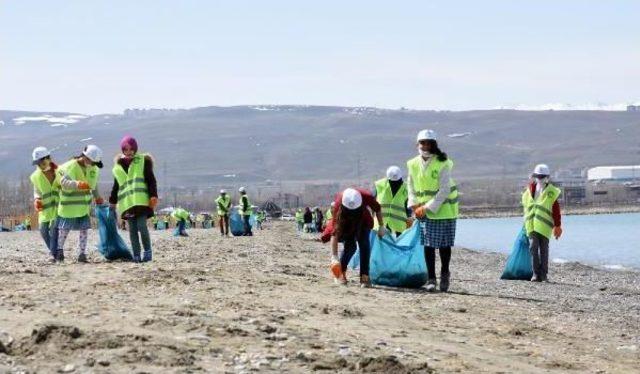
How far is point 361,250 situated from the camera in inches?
567

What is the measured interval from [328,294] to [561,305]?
3073 millimetres

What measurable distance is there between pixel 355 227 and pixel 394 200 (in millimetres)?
3930

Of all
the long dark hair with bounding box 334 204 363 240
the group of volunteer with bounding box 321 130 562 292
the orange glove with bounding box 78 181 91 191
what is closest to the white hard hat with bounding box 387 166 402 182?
the group of volunteer with bounding box 321 130 562 292

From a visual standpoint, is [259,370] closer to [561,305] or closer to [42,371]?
[42,371]

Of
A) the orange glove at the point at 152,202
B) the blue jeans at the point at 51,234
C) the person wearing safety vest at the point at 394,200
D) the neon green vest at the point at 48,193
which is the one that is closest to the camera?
the orange glove at the point at 152,202

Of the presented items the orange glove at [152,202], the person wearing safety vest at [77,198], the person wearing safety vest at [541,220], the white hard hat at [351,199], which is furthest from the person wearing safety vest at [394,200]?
the person wearing safety vest at [77,198]

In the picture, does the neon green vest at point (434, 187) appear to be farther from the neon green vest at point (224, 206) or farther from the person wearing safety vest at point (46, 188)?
the neon green vest at point (224, 206)

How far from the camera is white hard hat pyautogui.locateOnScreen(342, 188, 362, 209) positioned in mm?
14117

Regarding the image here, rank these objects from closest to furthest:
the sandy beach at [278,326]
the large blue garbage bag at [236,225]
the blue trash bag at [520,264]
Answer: the sandy beach at [278,326], the blue trash bag at [520,264], the large blue garbage bag at [236,225]

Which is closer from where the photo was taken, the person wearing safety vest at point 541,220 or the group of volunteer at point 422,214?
the group of volunteer at point 422,214

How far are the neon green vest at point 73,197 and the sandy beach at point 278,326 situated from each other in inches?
27.8

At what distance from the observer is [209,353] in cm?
791

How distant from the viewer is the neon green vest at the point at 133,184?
15570 millimetres

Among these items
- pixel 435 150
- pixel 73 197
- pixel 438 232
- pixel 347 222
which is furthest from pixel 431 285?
pixel 73 197
